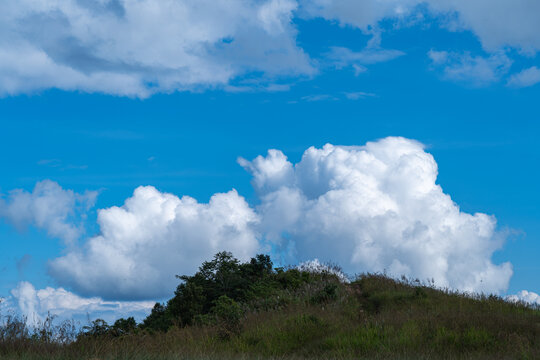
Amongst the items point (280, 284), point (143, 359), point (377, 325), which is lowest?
point (143, 359)

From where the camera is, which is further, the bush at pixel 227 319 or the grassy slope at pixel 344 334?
the bush at pixel 227 319

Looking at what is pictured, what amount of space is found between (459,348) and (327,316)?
18.7 feet

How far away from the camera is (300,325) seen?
18344 millimetres

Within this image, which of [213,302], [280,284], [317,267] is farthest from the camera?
[317,267]

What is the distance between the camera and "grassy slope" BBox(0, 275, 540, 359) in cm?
1258

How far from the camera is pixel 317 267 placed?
29.2m

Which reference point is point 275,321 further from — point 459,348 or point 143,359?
point 143,359

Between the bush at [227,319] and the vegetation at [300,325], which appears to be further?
the bush at [227,319]

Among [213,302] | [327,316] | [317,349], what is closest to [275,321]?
[327,316]

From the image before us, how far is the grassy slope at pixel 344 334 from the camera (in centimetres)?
1258

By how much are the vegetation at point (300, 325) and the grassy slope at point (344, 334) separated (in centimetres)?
4

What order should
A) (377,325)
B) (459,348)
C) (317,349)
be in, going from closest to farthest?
(459,348), (317,349), (377,325)

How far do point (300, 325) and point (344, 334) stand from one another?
6.91 ft

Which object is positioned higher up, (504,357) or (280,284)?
(280,284)
